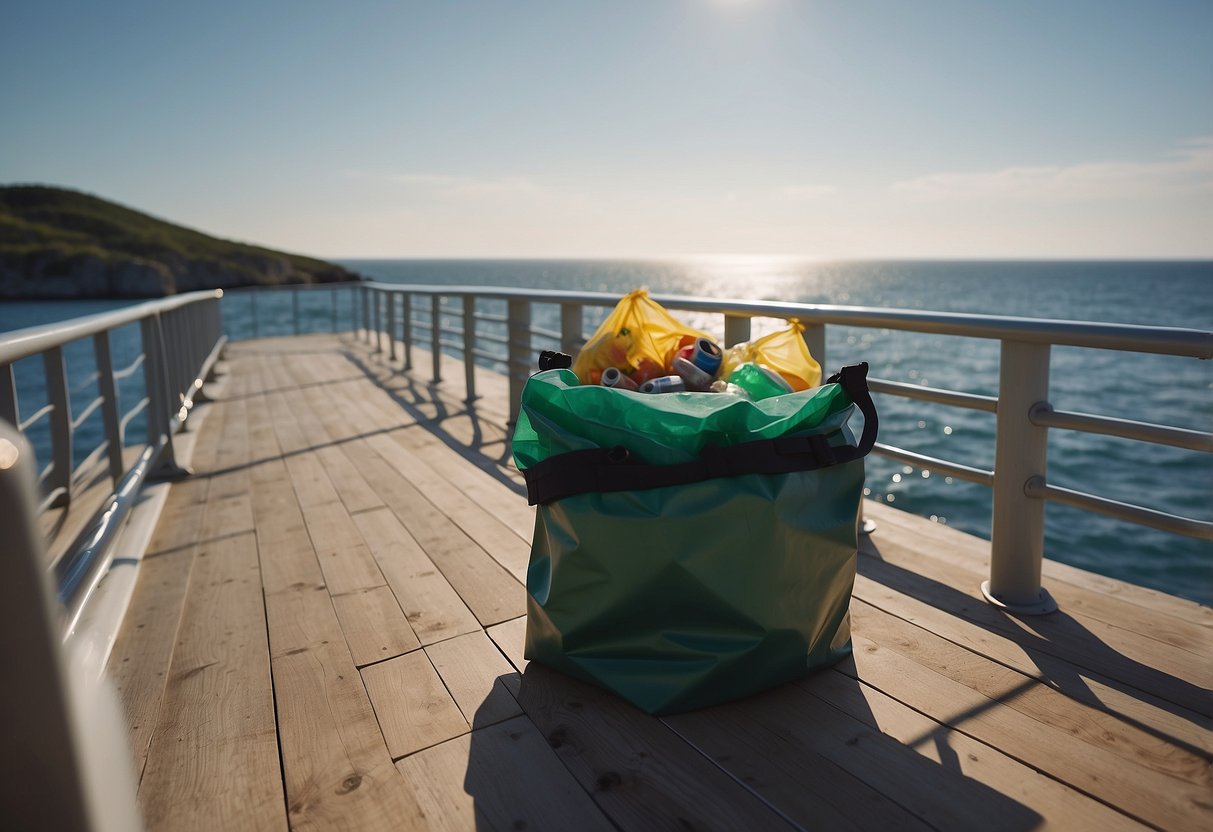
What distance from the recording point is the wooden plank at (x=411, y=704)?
4.54 feet

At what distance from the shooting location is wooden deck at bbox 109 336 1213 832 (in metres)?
1.19

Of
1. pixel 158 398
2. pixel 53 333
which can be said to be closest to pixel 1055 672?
pixel 53 333

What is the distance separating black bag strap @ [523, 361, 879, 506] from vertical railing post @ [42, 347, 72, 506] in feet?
5.22

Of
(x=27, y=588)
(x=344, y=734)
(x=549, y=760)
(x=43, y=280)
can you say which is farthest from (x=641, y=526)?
(x=43, y=280)

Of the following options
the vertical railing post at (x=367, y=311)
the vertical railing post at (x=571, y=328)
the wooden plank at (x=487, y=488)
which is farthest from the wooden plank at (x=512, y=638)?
the vertical railing post at (x=367, y=311)

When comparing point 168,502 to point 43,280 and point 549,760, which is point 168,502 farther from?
point 43,280

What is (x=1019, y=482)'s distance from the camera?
1.83 metres

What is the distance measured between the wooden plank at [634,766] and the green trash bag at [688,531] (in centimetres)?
6

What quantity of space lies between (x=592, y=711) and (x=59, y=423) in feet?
7.04

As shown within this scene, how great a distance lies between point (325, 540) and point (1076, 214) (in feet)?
188

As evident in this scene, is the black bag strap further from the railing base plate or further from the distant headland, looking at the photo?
the distant headland

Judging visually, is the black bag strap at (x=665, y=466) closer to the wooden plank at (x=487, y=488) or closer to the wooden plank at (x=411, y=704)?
the wooden plank at (x=411, y=704)

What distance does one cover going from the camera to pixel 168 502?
2.98 metres

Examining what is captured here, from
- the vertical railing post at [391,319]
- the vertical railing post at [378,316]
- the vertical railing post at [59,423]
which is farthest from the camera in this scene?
the vertical railing post at [378,316]
